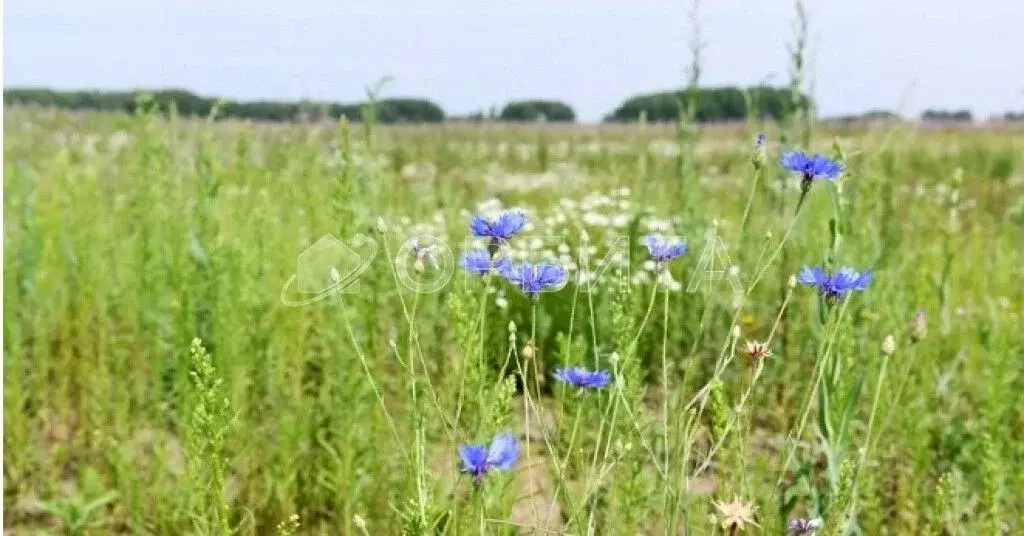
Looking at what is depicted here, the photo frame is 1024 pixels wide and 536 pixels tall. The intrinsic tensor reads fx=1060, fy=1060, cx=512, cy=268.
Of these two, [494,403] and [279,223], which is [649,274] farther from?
[494,403]

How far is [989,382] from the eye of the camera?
2.21 meters

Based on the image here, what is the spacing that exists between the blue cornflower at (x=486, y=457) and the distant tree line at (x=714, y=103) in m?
1.79

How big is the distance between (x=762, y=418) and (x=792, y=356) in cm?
19

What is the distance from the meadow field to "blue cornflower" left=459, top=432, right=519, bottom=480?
0.44 ft

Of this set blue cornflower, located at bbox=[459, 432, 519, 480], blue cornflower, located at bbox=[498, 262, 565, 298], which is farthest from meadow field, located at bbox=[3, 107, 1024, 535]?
blue cornflower, located at bbox=[459, 432, 519, 480]

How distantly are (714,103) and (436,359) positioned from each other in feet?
3.44

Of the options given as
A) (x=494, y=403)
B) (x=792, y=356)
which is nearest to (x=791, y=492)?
(x=494, y=403)

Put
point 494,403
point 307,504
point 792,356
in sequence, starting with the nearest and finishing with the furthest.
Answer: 1. point 494,403
2. point 307,504
3. point 792,356

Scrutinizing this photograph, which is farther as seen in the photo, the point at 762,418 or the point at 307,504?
the point at 762,418

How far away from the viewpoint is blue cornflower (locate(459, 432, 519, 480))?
3.52ft

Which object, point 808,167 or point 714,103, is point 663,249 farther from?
point 714,103

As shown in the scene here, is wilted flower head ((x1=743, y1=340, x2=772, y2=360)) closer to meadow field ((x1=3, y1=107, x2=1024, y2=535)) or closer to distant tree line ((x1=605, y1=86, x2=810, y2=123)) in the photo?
meadow field ((x1=3, y1=107, x2=1024, y2=535))

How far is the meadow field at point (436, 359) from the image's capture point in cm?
168

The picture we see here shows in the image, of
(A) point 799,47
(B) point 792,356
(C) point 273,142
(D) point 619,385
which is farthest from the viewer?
Answer: (C) point 273,142
